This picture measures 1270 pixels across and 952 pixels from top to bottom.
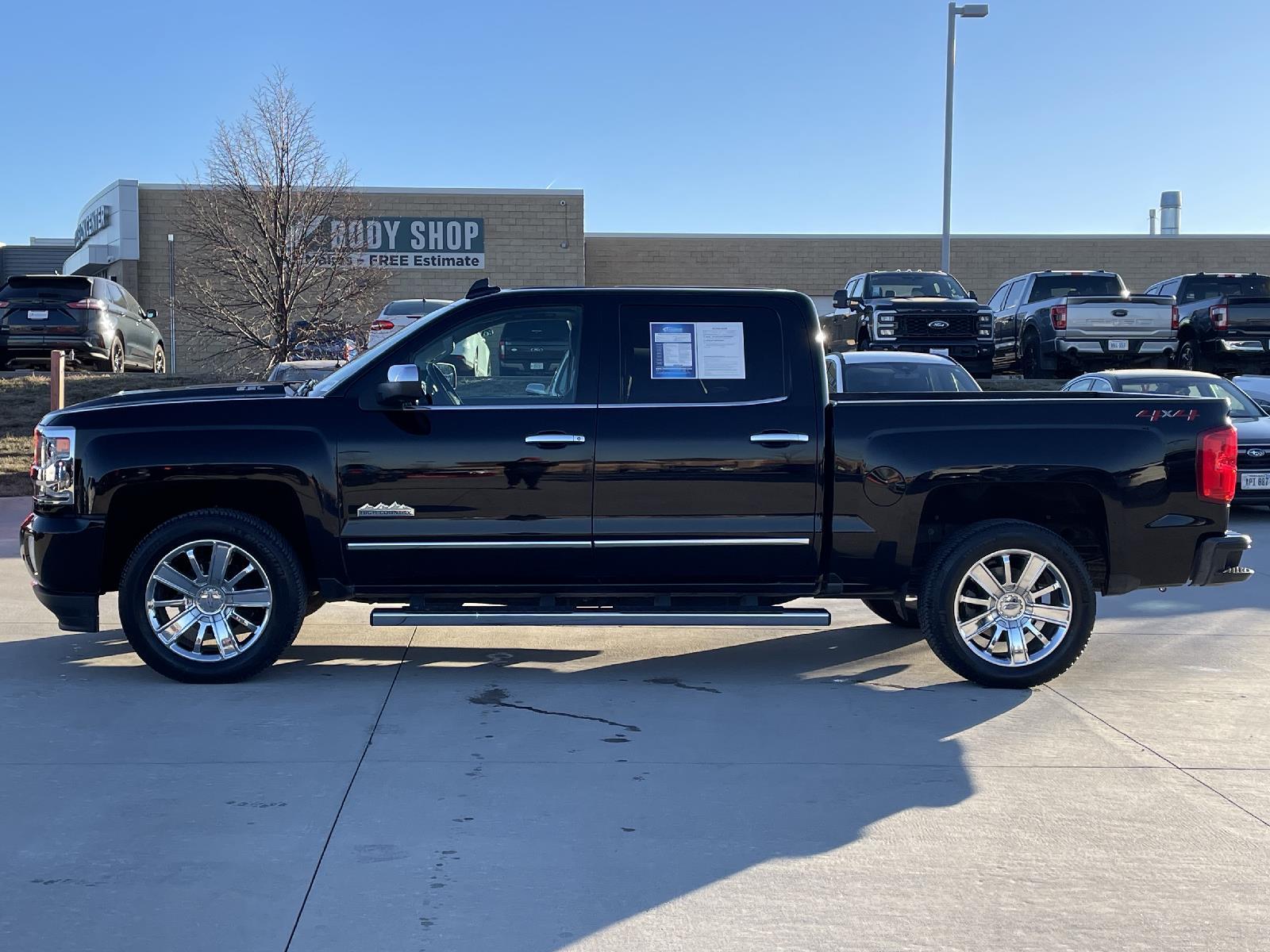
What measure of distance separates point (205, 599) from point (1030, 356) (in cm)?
1812

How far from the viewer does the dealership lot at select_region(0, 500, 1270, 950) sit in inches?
160

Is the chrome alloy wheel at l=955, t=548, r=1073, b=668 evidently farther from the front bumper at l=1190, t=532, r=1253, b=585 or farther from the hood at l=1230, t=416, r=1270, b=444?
the hood at l=1230, t=416, r=1270, b=444

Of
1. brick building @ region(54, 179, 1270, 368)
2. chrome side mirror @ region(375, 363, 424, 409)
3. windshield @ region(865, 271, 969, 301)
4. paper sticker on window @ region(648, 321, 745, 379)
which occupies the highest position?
brick building @ region(54, 179, 1270, 368)

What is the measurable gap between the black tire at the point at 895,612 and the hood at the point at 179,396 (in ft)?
12.6

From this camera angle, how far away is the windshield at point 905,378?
1305cm

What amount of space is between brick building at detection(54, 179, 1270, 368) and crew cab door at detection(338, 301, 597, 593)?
1201 inches

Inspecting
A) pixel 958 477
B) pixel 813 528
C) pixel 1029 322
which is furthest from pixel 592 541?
pixel 1029 322

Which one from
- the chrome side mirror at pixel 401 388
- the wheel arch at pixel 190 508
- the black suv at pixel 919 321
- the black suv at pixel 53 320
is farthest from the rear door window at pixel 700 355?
the black suv at pixel 53 320

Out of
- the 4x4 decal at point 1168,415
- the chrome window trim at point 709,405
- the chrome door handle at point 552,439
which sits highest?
the chrome window trim at point 709,405

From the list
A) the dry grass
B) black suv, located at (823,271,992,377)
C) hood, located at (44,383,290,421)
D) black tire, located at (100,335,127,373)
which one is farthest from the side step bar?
black tire, located at (100,335,127,373)

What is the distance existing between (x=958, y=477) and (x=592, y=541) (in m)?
1.90

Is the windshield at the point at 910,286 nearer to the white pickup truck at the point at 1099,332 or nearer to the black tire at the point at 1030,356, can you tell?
the white pickup truck at the point at 1099,332

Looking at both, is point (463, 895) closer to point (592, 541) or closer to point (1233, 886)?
point (1233, 886)

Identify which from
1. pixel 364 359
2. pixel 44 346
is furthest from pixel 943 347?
pixel 364 359
